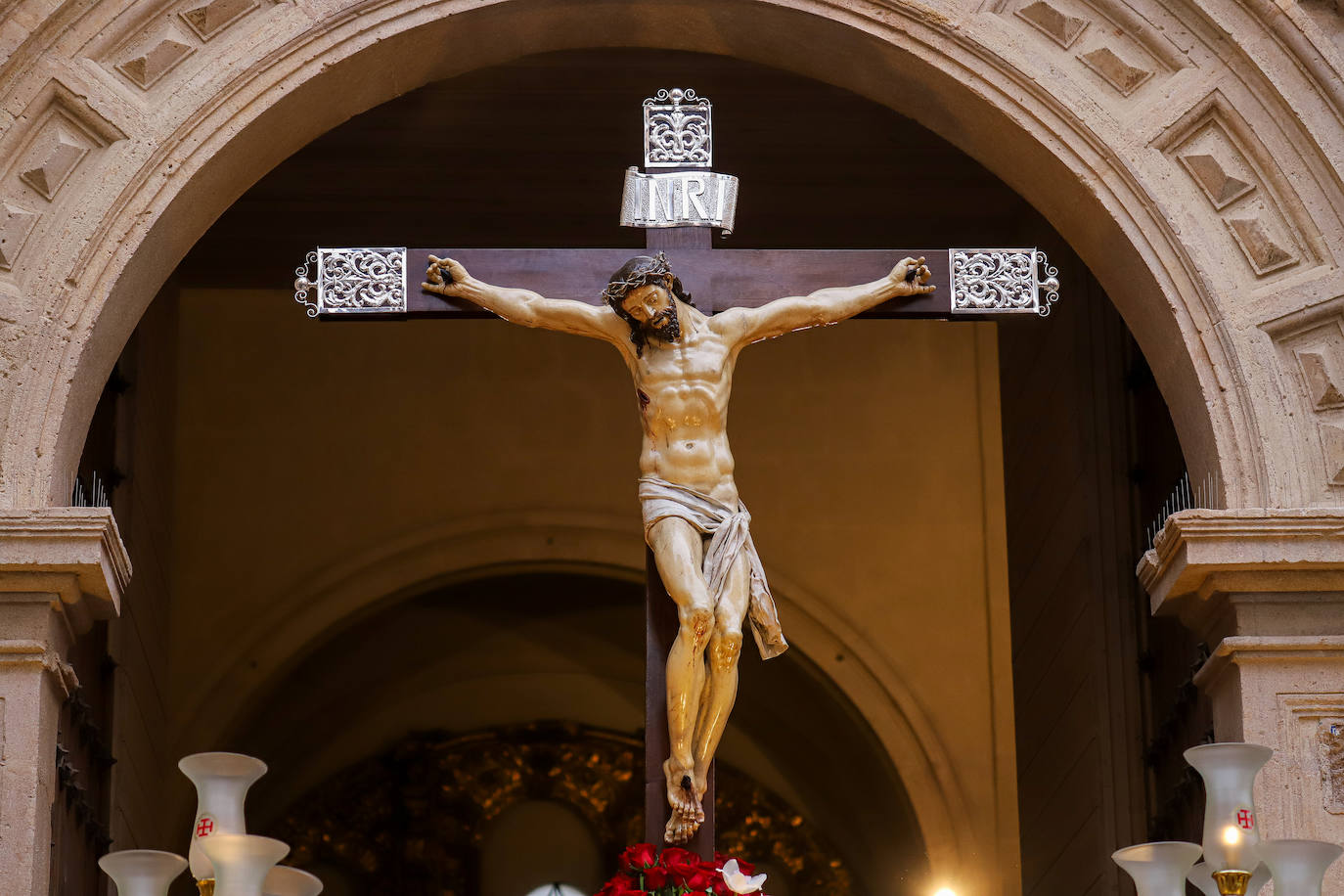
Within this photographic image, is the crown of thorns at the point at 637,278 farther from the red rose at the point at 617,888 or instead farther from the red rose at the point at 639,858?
the red rose at the point at 617,888

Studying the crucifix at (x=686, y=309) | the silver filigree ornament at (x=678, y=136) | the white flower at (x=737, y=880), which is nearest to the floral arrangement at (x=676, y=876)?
the white flower at (x=737, y=880)

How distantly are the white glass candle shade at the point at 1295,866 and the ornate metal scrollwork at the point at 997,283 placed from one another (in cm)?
256

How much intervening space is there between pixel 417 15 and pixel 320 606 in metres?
5.84

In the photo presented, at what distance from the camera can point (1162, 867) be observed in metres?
4.93

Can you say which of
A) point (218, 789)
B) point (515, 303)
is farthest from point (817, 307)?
point (218, 789)

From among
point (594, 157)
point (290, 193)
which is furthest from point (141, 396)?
point (594, 157)

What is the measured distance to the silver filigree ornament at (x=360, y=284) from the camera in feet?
23.2

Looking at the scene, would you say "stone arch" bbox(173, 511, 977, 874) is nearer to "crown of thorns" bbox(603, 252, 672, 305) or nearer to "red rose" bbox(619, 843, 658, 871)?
"crown of thorns" bbox(603, 252, 672, 305)

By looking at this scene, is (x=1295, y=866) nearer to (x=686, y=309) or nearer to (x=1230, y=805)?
(x=1230, y=805)

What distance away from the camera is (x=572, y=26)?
7.97 metres

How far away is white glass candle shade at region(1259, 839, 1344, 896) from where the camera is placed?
4859 mm

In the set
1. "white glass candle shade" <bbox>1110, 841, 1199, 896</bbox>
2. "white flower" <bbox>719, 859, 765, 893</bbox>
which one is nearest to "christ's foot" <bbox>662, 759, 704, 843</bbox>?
"white flower" <bbox>719, 859, 765, 893</bbox>

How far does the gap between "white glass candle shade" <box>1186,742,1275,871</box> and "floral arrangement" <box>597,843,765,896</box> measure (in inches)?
49.5

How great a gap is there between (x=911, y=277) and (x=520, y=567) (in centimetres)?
615
